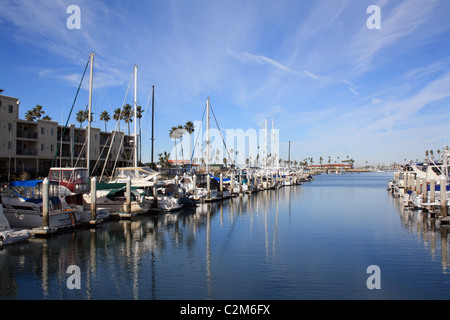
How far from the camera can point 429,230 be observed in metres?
29.9

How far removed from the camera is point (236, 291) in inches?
610

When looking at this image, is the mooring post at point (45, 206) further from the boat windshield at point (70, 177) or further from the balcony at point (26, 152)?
the balcony at point (26, 152)

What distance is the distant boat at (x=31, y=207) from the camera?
1049 inches

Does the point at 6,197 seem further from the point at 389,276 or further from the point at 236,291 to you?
the point at 389,276

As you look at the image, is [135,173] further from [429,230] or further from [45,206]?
[429,230]

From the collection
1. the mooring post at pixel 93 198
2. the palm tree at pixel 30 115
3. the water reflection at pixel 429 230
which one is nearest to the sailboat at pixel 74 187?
the mooring post at pixel 93 198

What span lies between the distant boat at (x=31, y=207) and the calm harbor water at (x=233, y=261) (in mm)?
1570

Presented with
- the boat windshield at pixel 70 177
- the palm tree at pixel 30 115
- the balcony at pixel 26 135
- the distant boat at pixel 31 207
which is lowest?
the distant boat at pixel 31 207

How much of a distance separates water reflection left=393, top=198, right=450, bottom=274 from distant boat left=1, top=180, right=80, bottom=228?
2577 centimetres

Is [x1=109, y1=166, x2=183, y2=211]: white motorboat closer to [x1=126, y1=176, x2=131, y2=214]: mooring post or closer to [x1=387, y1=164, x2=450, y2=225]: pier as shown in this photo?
[x1=126, y1=176, x2=131, y2=214]: mooring post

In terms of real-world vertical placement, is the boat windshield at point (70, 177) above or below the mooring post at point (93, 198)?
above

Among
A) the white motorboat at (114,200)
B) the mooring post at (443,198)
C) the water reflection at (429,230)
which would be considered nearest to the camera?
the water reflection at (429,230)

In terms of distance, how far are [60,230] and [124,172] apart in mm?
15188

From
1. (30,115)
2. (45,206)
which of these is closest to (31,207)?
(45,206)
